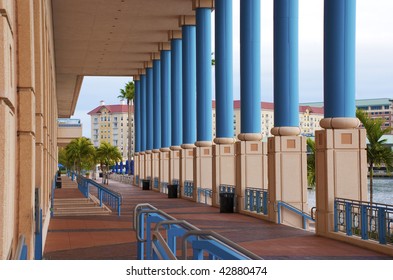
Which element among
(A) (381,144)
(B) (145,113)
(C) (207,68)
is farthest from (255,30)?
(B) (145,113)

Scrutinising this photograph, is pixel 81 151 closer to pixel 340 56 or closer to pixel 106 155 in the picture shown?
pixel 106 155

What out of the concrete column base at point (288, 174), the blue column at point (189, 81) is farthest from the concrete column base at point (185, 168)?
the concrete column base at point (288, 174)

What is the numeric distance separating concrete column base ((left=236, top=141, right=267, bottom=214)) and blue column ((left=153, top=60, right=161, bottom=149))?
91.1 ft

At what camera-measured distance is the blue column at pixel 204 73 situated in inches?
1351

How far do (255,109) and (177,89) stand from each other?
1778 cm

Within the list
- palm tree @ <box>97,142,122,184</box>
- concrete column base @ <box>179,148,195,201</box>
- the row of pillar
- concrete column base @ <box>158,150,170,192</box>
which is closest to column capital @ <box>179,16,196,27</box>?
the row of pillar

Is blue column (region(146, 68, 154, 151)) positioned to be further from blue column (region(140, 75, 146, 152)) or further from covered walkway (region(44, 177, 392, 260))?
covered walkway (region(44, 177, 392, 260))

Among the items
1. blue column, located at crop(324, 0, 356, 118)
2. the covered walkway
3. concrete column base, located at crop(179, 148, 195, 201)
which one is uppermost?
blue column, located at crop(324, 0, 356, 118)

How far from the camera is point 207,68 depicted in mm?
34656

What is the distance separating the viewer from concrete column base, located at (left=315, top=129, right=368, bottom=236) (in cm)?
1708

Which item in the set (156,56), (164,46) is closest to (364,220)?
(164,46)

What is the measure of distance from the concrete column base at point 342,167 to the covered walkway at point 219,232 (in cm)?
110

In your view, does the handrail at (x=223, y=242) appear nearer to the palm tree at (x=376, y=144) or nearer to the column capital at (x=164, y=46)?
the palm tree at (x=376, y=144)
